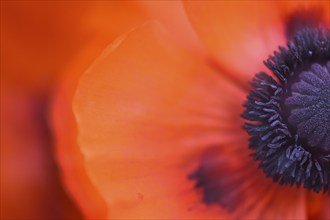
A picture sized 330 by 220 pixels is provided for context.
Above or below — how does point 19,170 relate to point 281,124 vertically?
below

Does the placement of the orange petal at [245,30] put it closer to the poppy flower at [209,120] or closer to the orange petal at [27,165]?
the poppy flower at [209,120]

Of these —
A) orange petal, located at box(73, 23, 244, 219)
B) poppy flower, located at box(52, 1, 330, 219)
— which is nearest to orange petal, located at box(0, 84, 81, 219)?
poppy flower, located at box(52, 1, 330, 219)

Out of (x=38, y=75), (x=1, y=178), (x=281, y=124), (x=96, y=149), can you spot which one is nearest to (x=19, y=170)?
(x=1, y=178)

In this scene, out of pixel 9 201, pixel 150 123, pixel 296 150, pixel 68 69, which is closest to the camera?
pixel 296 150

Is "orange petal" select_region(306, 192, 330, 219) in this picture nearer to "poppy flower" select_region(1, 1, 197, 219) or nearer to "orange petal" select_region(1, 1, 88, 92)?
"poppy flower" select_region(1, 1, 197, 219)

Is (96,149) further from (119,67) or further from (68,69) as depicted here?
(68,69)

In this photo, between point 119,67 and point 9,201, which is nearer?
point 119,67
